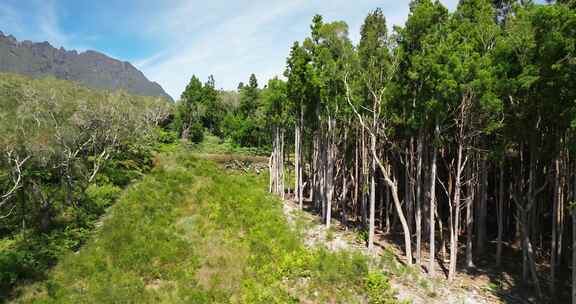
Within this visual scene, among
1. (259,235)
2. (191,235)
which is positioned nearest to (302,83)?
(259,235)

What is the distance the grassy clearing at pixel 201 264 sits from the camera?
11914 mm

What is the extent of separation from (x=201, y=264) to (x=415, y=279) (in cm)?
913

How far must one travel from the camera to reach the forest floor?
11297mm

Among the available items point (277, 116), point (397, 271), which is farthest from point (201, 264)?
point (277, 116)

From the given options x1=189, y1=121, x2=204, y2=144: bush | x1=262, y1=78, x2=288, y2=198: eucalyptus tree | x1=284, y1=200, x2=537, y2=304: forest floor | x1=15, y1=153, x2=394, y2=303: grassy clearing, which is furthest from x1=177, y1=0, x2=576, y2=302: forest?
x1=189, y1=121, x2=204, y2=144: bush

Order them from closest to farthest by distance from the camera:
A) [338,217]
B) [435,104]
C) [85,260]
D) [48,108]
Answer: [435,104]
[85,260]
[48,108]
[338,217]

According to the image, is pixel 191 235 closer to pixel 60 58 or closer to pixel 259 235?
pixel 259 235

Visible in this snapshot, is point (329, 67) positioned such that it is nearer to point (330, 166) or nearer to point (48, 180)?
point (330, 166)

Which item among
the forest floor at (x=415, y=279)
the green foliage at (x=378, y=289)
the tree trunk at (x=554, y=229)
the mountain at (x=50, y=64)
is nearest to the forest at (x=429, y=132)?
the tree trunk at (x=554, y=229)

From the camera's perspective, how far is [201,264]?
562 inches

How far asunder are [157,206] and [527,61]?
19.3 m

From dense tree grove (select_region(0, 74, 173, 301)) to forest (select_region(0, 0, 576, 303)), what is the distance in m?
0.08

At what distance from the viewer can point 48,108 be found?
18.2 m

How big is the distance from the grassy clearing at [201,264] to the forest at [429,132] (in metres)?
1.64
